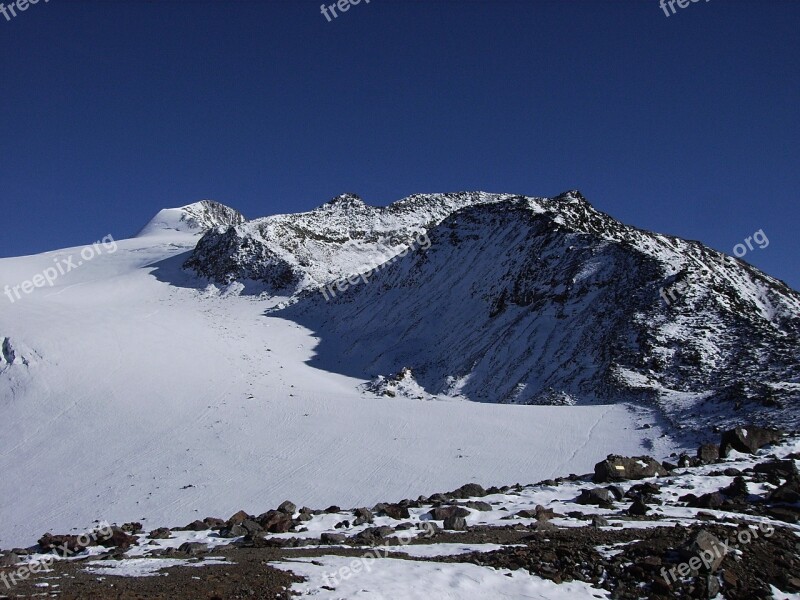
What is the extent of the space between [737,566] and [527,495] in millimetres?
6176

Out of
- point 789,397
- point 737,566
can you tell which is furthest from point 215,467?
point 789,397

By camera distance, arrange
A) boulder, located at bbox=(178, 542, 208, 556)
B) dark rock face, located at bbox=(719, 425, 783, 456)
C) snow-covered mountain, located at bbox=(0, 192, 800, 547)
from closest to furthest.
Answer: boulder, located at bbox=(178, 542, 208, 556)
dark rock face, located at bbox=(719, 425, 783, 456)
snow-covered mountain, located at bbox=(0, 192, 800, 547)

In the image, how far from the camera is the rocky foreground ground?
8500 millimetres

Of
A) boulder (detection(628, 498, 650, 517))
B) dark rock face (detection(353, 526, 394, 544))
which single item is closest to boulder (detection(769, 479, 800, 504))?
boulder (detection(628, 498, 650, 517))

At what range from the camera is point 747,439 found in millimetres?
17656

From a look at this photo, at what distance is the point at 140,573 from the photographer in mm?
9641

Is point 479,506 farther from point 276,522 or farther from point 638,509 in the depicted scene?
point 276,522

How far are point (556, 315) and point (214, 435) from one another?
23363 mm

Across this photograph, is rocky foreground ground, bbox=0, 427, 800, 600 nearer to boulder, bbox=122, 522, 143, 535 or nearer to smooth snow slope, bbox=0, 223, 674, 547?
boulder, bbox=122, 522, 143, 535

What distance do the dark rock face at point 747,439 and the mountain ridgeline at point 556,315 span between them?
12.0 ft

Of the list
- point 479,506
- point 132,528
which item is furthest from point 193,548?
point 479,506

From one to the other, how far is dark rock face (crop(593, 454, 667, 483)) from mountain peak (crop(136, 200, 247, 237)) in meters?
93.0

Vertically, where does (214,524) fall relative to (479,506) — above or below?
below

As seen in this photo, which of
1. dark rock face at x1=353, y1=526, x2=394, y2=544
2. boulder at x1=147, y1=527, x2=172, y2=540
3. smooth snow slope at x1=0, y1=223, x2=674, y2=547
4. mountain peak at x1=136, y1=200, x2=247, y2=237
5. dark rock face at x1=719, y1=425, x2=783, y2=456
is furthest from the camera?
mountain peak at x1=136, y1=200, x2=247, y2=237
